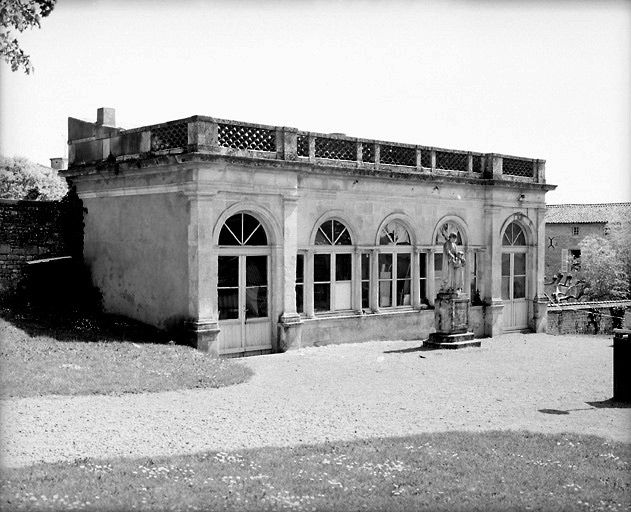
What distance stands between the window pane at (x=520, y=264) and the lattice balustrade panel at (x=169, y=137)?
11855mm

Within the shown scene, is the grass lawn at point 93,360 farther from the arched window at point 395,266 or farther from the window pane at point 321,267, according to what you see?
the arched window at point 395,266

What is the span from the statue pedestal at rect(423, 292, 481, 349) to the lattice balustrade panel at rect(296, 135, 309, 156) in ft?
15.8

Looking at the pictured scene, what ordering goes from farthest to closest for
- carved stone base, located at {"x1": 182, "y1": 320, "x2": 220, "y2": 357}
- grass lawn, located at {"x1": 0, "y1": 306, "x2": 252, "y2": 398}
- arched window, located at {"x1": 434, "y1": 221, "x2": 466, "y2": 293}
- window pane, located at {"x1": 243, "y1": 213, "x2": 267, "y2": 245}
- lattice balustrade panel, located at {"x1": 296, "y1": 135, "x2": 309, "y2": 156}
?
arched window, located at {"x1": 434, "y1": 221, "x2": 466, "y2": 293} < lattice balustrade panel, located at {"x1": 296, "y1": 135, "x2": 309, "y2": 156} < window pane, located at {"x1": 243, "y1": 213, "x2": 267, "y2": 245} < carved stone base, located at {"x1": 182, "y1": 320, "x2": 220, "y2": 357} < grass lawn, located at {"x1": 0, "y1": 306, "x2": 252, "y2": 398}

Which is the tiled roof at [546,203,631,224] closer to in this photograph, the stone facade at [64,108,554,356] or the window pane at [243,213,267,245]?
the stone facade at [64,108,554,356]

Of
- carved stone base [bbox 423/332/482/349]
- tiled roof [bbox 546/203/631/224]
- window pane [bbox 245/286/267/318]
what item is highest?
tiled roof [bbox 546/203/631/224]

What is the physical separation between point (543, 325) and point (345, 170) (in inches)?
371

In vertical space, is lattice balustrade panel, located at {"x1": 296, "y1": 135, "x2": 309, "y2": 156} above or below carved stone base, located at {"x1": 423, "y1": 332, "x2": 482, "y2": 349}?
above

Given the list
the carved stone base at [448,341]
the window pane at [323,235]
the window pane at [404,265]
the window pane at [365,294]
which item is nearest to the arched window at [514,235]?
the window pane at [404,265]

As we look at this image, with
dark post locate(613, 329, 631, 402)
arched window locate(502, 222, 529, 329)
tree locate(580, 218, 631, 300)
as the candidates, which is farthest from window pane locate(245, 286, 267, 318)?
tree locate(580, 218, 631, 300)

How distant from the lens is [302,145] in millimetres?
17469

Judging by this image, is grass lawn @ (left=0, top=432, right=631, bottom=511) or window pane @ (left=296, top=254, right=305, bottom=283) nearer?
grass lawn @ (left=0, top=432, right=631, bottom=511)

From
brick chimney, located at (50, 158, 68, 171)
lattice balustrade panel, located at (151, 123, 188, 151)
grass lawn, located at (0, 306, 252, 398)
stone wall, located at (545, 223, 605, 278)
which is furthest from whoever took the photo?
stone wall, located at (545, 223, 605, 278)

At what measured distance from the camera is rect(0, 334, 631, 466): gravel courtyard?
884cm

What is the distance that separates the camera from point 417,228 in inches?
789
